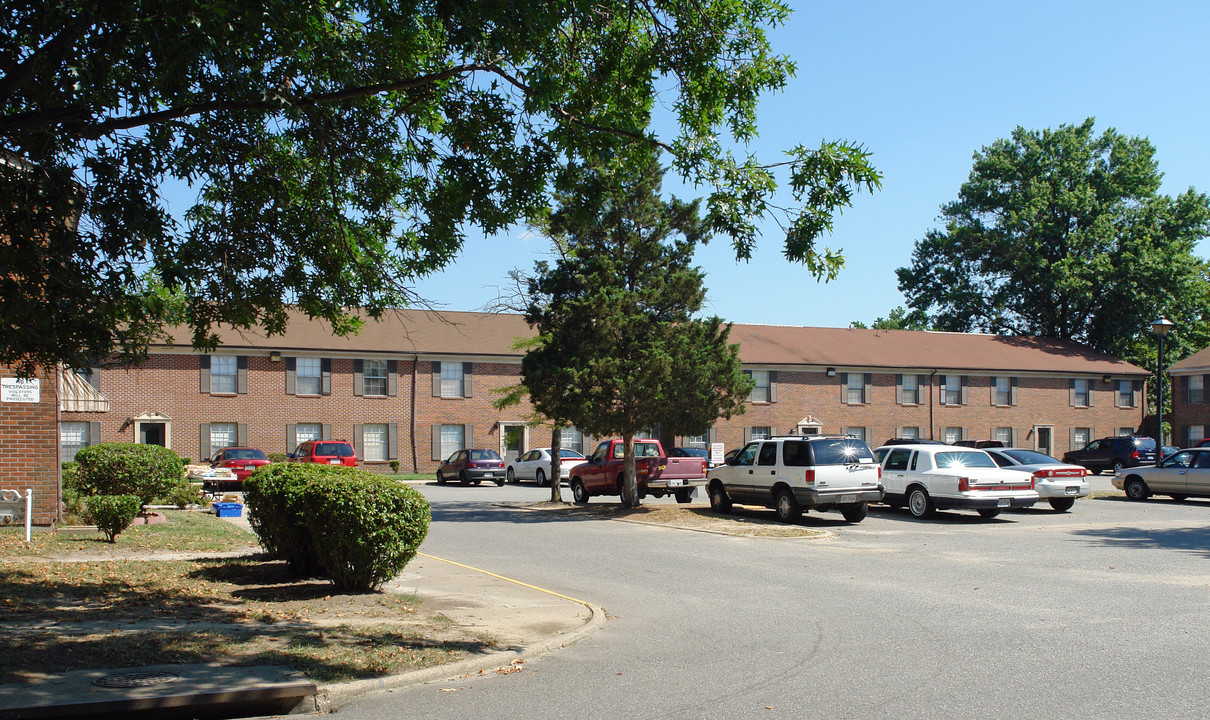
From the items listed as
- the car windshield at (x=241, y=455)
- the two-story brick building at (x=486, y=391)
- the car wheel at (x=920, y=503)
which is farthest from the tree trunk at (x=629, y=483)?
the car windshield at (x=241, y=455)

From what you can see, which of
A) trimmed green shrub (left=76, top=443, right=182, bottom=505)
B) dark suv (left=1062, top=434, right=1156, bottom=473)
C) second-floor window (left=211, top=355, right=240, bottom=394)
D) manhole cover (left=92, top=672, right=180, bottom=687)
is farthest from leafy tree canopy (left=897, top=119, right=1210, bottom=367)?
manhole cover (left=92, top=672, right=180, bottom=687)

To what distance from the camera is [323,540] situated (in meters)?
10.4

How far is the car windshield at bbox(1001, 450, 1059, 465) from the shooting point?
2367cm

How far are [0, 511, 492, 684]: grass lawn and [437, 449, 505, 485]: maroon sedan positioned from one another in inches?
910

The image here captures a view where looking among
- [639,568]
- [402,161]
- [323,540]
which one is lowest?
[639,568]

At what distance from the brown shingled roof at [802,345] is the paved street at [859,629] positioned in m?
27.0

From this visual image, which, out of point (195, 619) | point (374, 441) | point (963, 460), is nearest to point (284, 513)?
point (195, 619)

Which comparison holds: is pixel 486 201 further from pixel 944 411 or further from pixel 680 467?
pixel 944 411

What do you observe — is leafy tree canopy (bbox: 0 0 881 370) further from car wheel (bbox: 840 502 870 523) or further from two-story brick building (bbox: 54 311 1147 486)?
two-story brick building (bbox: 54 311 1147 486)

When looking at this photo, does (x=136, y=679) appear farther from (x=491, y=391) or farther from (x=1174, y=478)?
(x=1174, y=478)

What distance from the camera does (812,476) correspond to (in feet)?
64.4

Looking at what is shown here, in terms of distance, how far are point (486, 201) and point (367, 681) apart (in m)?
5.17

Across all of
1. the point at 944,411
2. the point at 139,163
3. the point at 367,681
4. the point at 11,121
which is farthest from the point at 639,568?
the point at 944,411

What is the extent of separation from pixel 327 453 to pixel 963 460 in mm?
21922
